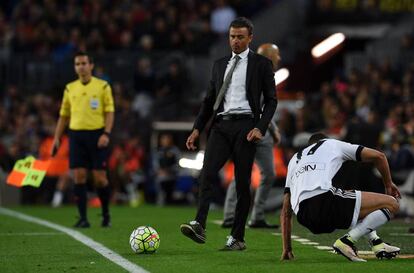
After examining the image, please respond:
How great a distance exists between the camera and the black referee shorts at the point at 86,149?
47.8ft

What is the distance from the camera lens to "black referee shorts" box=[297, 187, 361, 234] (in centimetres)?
993

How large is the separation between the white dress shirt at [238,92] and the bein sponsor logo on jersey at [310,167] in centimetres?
121

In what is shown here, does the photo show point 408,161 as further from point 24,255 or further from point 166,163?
point 24,255

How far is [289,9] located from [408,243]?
18.4 m

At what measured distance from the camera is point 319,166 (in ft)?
32.7

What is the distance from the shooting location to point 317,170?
9.95 metres

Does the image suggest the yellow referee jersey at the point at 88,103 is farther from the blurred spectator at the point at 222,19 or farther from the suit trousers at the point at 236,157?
the blurred spectator at the point at 222,19

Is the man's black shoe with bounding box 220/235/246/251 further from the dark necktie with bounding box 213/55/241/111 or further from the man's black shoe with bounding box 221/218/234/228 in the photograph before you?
the man's black shoe with bounding box 221/218/234/228

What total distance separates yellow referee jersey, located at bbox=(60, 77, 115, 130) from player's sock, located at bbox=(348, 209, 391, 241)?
5.35 meters

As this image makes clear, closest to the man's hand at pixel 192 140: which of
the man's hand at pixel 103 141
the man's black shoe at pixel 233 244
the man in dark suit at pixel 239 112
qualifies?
the man in dark suit at pixel 239 112

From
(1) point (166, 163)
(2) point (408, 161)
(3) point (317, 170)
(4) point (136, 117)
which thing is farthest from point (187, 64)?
(3) point (317, 170)

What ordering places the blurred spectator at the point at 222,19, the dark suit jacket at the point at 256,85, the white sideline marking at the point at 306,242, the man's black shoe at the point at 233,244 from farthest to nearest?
the blurred spectator at the point at 222,19, the white sideline marking at the point at 306,242, the man's black shoe at the point at 233,244, the dark suit jacket at the point at 256,85

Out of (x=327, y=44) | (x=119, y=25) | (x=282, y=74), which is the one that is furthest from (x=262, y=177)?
(x=327, y=44)

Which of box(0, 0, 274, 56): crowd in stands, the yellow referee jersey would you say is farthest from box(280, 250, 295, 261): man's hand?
box(0, 0, 274, 56): crowd in stands
